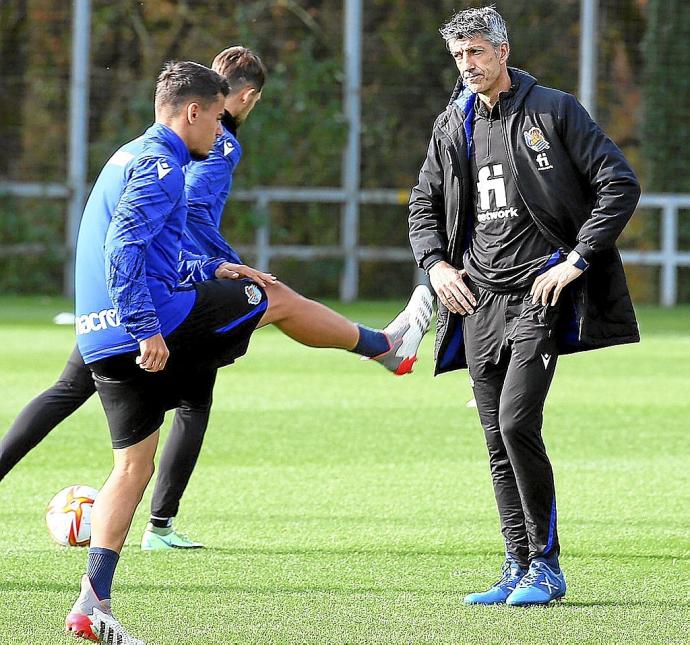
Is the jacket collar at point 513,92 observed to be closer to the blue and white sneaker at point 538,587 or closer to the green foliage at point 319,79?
the blue and white sneaker at point 538,587

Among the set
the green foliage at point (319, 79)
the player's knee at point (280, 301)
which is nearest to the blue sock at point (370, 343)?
the player's knee at point (280, 301)

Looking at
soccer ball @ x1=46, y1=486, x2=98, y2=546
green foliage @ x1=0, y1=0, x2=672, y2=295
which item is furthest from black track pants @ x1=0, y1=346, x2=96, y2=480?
green foliage @ x1=0, y1=0, x2=672, y2=295

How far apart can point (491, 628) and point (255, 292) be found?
133cm

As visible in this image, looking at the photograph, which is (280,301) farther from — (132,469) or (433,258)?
(132,469)

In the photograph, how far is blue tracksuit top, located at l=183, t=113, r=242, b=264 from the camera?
5.72 m

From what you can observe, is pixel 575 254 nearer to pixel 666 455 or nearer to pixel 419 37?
pixel 666 455

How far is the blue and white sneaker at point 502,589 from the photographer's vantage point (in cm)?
493

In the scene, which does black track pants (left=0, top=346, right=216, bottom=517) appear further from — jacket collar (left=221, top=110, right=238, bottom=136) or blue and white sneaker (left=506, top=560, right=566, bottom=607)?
blue and white sneaker (left=506, top=560, right=566, bottom=607)

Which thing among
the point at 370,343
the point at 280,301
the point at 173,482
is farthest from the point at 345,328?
the point at 173,482

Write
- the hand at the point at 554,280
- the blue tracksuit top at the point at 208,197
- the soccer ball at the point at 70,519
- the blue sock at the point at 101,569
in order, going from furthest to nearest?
the soccer ball at the point at 70,519
the blue tracksuit top at the point at 208,197
the hand at the point at 554,280
the blue sock at the point at 101,569

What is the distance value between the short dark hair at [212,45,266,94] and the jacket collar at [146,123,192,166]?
147 cm

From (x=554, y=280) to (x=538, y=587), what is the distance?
40.7 inches

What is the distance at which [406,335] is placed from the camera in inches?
239

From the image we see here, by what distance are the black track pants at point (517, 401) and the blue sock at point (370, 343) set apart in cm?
68
